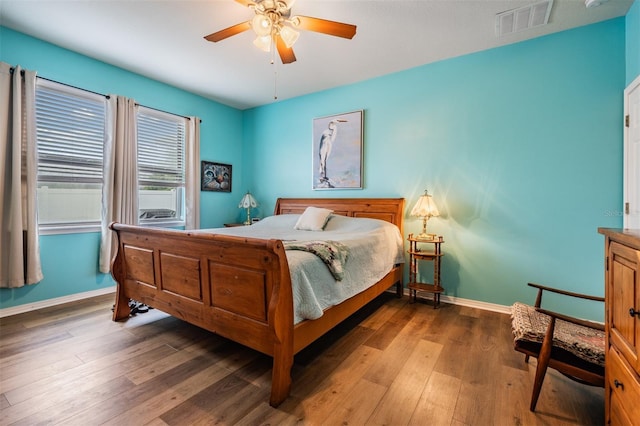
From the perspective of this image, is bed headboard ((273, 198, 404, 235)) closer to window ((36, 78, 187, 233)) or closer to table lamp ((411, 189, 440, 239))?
table lamp ((411, 189, 440, 239))

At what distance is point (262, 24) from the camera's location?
2031mm

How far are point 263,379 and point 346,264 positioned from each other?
37.7 inches

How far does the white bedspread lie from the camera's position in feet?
5.56

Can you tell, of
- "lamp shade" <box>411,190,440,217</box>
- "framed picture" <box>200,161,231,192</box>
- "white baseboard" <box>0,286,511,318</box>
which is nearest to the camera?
"white baseboard" <box>0,286,511,318</box>

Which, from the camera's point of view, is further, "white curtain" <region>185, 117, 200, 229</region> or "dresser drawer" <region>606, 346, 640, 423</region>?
"white curtain" <region>185, 117, 200, 229</region>

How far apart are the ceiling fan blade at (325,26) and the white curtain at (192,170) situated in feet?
9.09

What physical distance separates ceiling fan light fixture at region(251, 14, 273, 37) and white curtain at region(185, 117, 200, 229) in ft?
8.44

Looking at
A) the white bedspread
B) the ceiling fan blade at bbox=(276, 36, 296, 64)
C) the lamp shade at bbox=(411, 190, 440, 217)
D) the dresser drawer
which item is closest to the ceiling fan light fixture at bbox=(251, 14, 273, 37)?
the ceiling fan blade at bbox=(276, 36, 296, 64)

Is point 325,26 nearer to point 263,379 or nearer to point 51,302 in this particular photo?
point 263,379

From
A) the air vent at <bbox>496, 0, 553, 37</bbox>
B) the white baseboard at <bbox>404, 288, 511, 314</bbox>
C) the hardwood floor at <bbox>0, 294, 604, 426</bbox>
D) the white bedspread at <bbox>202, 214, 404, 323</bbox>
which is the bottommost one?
the hardwood floor at <bbox>0, 294, 604, 426</bbox>

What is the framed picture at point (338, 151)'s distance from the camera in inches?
149

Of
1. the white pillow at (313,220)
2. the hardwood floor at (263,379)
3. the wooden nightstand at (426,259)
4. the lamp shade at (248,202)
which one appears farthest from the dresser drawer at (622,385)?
the lamp shade at (248,202)

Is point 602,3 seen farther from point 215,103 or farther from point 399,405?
point 215,103

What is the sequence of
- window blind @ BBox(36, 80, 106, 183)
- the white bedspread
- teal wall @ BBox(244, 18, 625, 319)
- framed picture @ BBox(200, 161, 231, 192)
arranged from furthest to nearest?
framed picture @ BBox(200, 161, 231, 192) < window blind @ BBox(36, 80, 106, 183) < teal wall @ BBox(244, 18, 625, 319) < the white bedspread
